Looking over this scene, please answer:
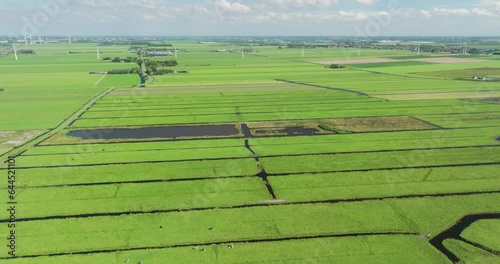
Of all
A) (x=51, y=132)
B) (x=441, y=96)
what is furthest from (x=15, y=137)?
(x=441, y=96)

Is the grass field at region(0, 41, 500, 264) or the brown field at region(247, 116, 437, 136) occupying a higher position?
the brown field at region(247, 116, 437, 136)

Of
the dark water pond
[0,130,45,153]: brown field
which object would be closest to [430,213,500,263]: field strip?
the dark water pond

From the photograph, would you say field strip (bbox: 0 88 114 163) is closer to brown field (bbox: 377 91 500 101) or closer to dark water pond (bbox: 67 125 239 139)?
dark water pond (bbox: 67 125 239 139)

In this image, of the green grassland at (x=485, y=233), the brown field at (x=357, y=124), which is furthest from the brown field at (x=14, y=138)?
the green grassland at (x=485, y=233)

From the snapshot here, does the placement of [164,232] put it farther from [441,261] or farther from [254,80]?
[254,80]

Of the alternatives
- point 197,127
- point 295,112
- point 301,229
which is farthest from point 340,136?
point 301,229

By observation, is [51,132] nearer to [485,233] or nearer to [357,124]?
[357,124]
